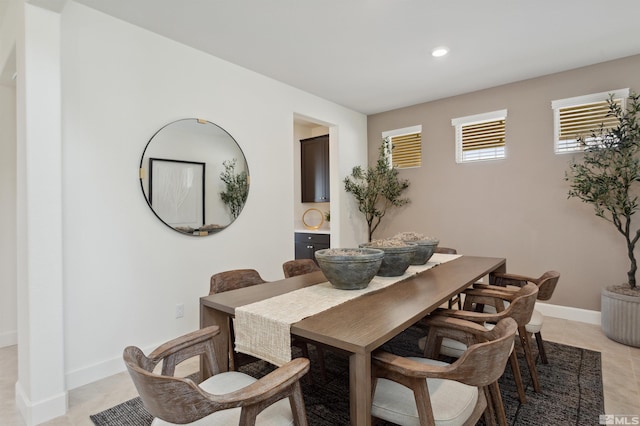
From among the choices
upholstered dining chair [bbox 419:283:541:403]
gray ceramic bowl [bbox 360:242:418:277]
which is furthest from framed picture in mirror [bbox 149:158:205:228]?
upholstered dining chair [bbox 419:283:541:403]

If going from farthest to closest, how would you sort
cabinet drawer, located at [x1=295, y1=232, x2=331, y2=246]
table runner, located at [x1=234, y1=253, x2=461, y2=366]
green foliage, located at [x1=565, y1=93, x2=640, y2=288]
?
cabinet drawer, located at [x1=295, y1=232, x2=331, y2=246] < green foliage, located at [x1=565, y1=93, x2=640, y2=288] < table runner, located at [x1=234, y1=253, x2=461, y2=366]

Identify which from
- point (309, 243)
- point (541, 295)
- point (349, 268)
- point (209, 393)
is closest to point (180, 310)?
point (349, 268)

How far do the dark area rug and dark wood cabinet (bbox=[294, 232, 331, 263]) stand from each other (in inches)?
92.4

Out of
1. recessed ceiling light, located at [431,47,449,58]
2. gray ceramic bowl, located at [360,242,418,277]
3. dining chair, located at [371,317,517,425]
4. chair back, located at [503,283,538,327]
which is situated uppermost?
recessed ceiling light, located at [431,47,449,58]

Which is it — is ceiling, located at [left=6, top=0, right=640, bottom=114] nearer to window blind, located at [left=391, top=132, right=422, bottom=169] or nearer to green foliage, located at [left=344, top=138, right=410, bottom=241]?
window blind, located at [left=391, top=132, right=422, bottom=169]

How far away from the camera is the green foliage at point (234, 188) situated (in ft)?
10.6

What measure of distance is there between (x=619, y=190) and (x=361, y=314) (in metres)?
3.13

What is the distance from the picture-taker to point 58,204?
2.04m

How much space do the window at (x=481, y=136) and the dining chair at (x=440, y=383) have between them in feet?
10.7

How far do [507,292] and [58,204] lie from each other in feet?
9.60

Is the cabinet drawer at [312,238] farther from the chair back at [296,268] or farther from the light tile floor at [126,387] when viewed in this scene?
the light tile floor at [126,387]

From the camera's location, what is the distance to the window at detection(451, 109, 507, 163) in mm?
4051

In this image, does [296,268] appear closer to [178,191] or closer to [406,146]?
[178,191]

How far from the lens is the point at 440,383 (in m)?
1.42
